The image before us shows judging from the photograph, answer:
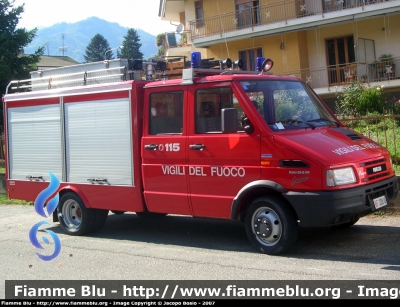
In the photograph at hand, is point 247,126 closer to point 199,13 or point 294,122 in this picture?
point 294,122

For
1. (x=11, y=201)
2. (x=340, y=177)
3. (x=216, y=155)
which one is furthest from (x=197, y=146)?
(x=11, y=201)

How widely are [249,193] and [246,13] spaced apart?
19.7 m

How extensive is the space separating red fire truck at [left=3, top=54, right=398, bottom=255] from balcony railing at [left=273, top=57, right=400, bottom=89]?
46.3 feet

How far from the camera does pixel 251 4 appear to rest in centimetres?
2559

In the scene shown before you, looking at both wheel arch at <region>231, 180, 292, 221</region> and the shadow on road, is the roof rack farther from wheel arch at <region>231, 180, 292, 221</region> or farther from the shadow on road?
the shadow on road

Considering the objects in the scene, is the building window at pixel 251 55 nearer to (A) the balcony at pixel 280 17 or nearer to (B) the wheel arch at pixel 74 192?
(A) the balcony at pixel 280 17

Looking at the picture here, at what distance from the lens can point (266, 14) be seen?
81.4 ft

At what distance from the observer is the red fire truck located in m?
6.75

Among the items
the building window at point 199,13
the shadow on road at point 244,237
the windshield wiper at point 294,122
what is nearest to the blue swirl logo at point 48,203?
the shadow on road at point 244,237

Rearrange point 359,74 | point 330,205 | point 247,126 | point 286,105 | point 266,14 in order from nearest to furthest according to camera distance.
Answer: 1. point 330,205
2. point 247,126
3. point 286,105
4. point 359,74
5. point 266,14

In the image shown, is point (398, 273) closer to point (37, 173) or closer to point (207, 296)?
point (207, 296)

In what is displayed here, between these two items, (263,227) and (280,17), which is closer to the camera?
(263,227)

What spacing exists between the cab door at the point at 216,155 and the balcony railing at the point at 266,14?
52.0ft

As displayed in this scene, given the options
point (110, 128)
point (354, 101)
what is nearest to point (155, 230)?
point (110, 128)
